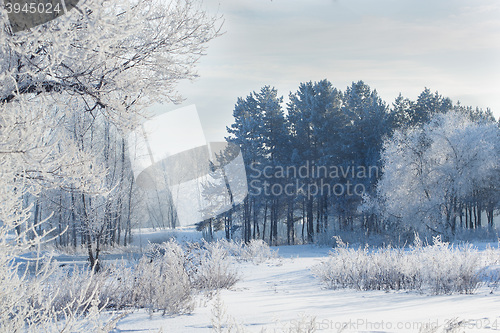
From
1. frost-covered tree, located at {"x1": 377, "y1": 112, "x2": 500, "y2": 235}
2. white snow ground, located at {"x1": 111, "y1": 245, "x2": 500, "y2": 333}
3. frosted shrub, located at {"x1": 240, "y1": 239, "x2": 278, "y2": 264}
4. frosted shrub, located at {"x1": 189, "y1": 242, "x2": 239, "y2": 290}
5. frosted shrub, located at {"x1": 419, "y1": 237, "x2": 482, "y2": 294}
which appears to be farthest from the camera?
frost-covered tree, located at {"x1": 377, "y1": 112, "x2": 500, "y2": 235}

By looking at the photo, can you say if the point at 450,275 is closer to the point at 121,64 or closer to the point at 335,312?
the point at 335,312

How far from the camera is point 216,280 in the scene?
7.71 meters

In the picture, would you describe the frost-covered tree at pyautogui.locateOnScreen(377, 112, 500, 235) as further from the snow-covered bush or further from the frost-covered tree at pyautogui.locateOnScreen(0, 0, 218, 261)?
the frost-covered tree at pyautogui.locateOnScreen(0, 0, 218, 261)

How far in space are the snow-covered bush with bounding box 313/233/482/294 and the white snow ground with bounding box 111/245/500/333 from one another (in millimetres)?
345

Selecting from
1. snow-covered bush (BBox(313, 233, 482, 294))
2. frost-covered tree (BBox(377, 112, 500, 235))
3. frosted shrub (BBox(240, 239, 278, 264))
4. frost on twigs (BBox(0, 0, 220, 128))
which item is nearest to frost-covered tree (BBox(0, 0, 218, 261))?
frost on twigs (BBox(0, 0, 220, 128))

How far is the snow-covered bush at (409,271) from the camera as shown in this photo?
6.92 meters

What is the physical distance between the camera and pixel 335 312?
16.4 feet

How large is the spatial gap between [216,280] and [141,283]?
6.44 ft

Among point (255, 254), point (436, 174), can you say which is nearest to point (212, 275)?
point (255, 254)

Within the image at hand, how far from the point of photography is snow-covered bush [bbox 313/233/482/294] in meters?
6.92

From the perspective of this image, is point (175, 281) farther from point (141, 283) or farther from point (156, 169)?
point (156, 169)

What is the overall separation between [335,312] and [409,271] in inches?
120

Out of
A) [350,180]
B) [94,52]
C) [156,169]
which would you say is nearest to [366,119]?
[350,180]

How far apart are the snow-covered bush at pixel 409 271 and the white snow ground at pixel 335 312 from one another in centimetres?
35
